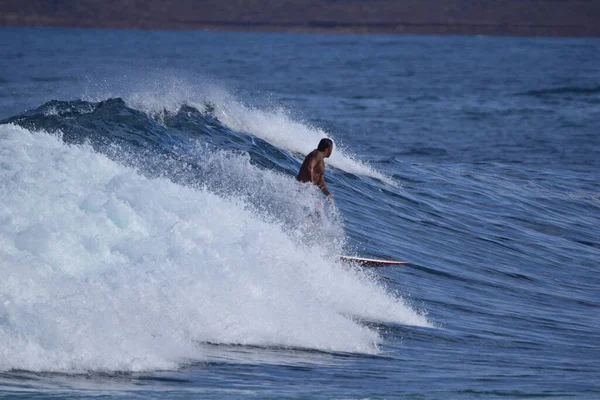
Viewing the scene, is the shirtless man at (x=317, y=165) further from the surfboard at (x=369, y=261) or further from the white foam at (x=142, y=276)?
the white foam at (x=142, y=276)

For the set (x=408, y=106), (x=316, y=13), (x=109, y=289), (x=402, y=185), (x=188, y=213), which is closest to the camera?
(x=109, y=289)

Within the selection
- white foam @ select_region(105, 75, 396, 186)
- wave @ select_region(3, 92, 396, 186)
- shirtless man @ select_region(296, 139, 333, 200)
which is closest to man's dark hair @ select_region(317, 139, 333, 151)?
shirtless man @ select_region(296, 139, 333, 200)

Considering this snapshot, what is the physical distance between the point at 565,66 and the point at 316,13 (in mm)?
79648

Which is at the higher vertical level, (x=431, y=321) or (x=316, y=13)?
(x=316, y=13)

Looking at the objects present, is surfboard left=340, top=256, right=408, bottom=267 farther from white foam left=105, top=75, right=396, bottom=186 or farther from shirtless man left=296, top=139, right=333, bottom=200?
white foam left=105, top=75, right=396, bottom=186

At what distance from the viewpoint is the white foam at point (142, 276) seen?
8.06 meters

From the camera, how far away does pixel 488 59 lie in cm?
9750

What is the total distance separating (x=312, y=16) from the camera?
15800cm

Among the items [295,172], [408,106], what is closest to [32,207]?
[295,172]

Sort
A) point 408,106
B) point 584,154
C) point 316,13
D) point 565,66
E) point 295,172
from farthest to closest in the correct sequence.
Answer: point 316,13 → point 565,66 → point 408,106 → point 584,154 → point 295,172

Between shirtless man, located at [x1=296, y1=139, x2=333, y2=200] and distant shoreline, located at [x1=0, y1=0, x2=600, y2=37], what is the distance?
14503cm

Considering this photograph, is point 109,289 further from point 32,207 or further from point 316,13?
point 316,13

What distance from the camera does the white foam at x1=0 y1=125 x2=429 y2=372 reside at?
26.5ft

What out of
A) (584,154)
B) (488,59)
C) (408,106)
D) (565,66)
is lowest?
(584,154)
